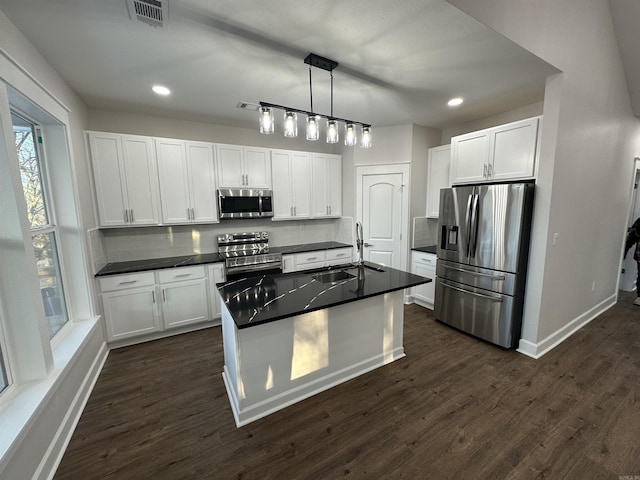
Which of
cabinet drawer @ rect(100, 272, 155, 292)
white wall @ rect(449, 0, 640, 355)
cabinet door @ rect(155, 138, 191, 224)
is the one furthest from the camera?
cabinet door @ rect(155, 138, 191, 224)

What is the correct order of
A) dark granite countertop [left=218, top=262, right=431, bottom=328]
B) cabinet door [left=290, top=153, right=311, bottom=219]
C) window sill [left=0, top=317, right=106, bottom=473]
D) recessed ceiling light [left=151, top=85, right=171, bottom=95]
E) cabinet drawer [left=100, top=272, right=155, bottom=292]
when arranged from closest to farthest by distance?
1. window sill [left=0, top=317, right=106, bottom=473]
2. dark granite countertop [left=218, top=262, right=431, bottom=328]
3. recessed ceiling light [left=151, top=85, right=171, bottom=95]
4. cabinet drawer [left=100, top=272, right=155, bottom=292]
5. cabinet door [left=290, top=153, right=311, bottom=219]

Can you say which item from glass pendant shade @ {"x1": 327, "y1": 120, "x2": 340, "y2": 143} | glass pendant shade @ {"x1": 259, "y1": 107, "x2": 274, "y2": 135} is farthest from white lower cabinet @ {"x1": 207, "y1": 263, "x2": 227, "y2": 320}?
glass pendant shade @ {"x1": 327, "y1": 120, "x2": 340, "y2": 143}

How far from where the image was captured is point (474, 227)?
287 centimetres

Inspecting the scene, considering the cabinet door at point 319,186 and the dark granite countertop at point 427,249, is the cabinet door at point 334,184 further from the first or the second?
the dark granite countertop at point 427,249

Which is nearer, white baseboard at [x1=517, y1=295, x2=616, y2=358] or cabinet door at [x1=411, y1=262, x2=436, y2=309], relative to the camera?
white baseboard at [x1=517, y1=295, x2=616, y2=358]

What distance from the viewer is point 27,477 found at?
1.36 m

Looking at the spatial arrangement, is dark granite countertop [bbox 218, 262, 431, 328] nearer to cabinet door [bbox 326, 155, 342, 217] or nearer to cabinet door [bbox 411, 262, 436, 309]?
cabinet door [bbox 411, 262, 436, 309]

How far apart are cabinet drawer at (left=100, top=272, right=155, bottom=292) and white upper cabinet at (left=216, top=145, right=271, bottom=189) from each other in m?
1.44

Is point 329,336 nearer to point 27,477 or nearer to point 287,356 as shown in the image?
point 287,356

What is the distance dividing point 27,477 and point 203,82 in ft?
9.61

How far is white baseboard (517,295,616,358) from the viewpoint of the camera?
8.86 ft

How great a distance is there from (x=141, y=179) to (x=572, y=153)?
4612 millimetres

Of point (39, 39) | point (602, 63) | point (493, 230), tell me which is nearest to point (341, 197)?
point (493, 230)

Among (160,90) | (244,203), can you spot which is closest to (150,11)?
(160,90)
